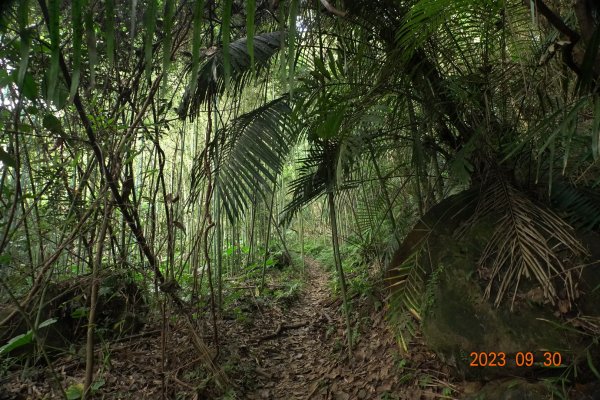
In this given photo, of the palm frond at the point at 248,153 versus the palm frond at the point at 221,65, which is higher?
the palm frond at the point at 221,65

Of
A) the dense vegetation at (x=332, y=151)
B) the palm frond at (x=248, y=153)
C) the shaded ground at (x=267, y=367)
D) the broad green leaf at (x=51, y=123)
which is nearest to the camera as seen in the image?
the broad green leaf at (x=51, y=123)

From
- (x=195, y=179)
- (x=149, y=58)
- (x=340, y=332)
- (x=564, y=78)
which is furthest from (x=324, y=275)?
(x=149, y=58)

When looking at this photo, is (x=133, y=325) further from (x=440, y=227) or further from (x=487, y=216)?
(x=487, y=216)

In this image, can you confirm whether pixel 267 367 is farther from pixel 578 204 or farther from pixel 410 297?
pixel 578 204

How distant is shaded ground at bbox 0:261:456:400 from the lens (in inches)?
88.0

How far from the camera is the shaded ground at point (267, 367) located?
2234mm

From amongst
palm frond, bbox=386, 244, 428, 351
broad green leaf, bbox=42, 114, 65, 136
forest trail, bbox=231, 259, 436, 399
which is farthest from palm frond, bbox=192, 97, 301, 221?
forest trail, bbox=231, 259, 436, 399

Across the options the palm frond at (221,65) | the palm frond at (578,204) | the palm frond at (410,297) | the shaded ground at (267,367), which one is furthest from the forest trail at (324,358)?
the palm frond at (221,65)

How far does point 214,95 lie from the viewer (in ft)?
8.21

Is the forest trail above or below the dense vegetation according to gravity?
below

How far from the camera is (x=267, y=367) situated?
114 inches

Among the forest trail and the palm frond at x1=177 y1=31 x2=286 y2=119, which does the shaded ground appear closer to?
the forest trail

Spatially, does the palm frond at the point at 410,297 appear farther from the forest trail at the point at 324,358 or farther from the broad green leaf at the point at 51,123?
the broad green leaf at the point at 51,123

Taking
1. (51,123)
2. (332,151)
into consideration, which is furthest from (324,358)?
(51,123)
